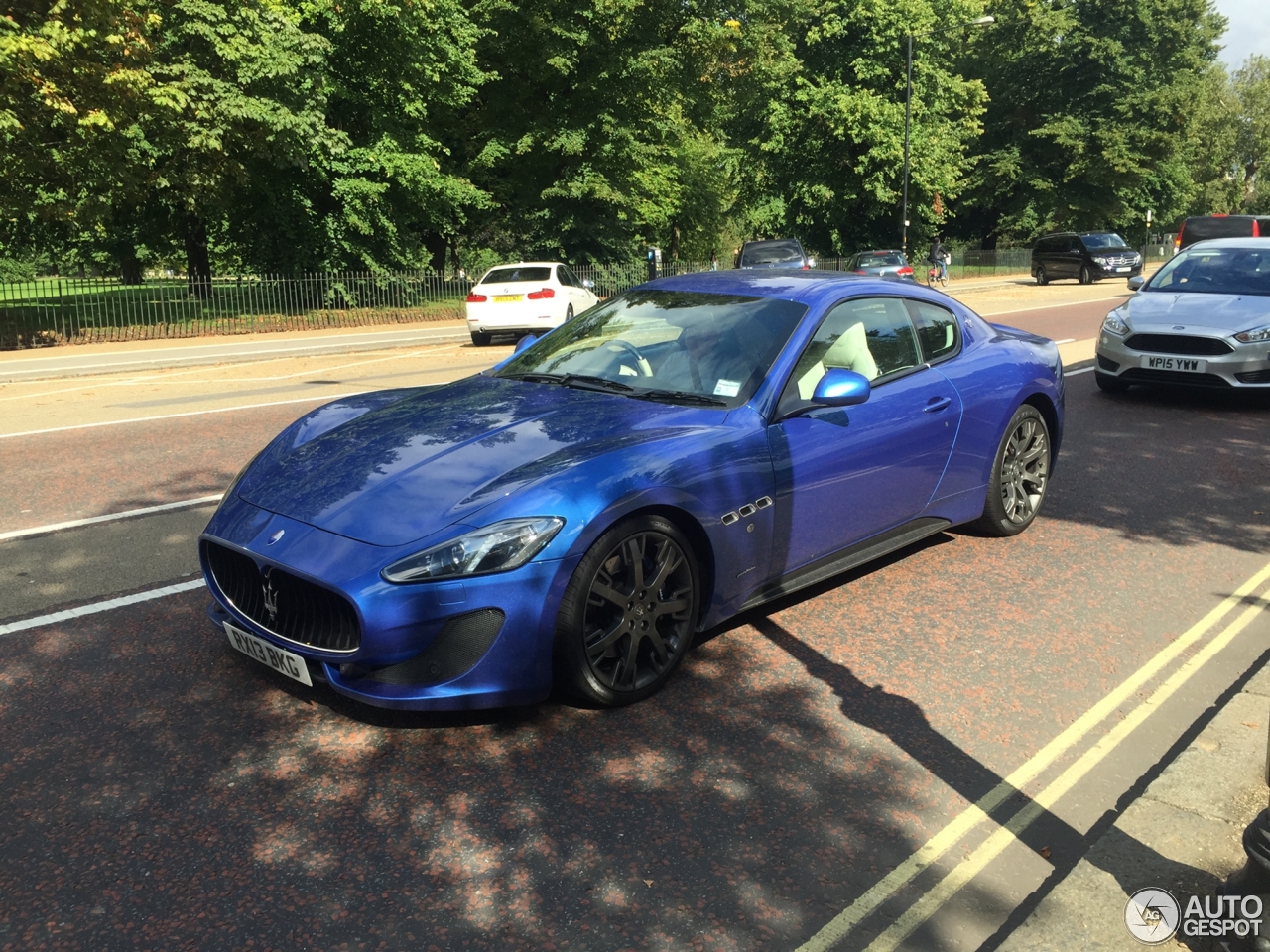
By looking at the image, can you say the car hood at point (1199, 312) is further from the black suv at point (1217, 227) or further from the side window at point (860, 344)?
the black suv at point (1217, 227)

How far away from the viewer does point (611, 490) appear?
3646mm

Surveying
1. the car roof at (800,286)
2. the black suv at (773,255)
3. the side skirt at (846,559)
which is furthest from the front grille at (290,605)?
the black suv at (773,255)

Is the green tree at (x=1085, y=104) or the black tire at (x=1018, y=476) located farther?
the green tree at (x=1085, y=104)

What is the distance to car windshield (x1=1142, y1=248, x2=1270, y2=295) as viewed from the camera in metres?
10.7

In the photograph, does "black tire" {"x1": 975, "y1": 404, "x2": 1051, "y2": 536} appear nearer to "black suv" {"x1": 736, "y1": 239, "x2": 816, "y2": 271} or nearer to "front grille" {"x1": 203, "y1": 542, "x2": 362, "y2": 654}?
"front grille" {"x1": 203, "y1": 542, "x2": 362, "y2": 654}

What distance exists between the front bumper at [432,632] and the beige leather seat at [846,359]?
1.59 m

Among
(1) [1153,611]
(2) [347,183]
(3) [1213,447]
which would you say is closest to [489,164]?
(2) [347,183]

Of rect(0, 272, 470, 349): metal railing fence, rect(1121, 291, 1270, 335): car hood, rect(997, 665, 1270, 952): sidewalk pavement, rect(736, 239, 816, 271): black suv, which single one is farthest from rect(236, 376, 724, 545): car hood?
rect(736, 239, 816, 271): black suv

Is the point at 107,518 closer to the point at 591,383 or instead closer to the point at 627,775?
the point at 591,383

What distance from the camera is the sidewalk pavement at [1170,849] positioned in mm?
2662

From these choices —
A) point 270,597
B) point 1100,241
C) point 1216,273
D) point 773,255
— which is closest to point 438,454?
point 270,597

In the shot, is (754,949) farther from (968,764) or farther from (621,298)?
(621,298)

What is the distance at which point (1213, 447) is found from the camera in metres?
8.67

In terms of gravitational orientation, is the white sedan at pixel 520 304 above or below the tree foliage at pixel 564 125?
below
